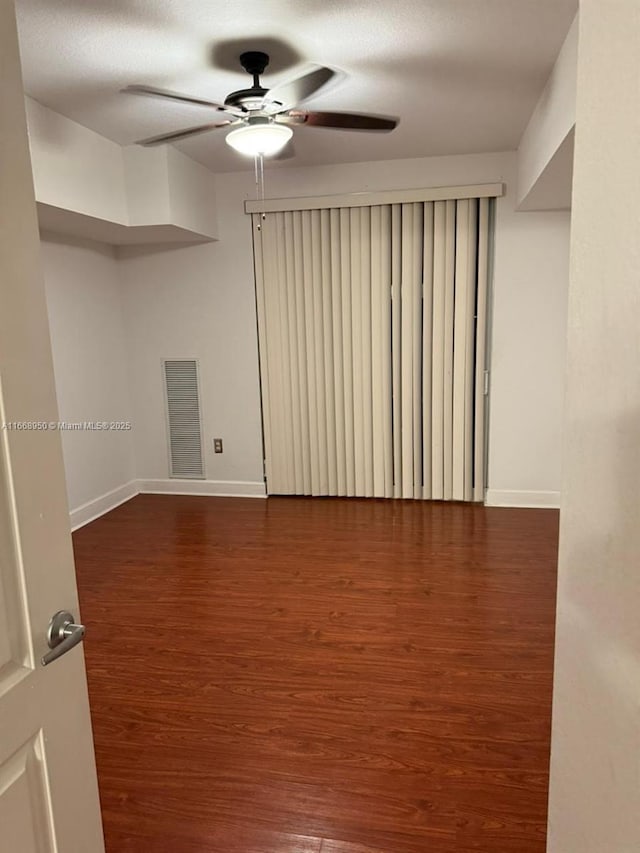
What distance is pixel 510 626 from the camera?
287cm

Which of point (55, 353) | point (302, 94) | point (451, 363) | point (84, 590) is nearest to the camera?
point (302, 94)

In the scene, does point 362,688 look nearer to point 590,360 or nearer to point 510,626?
point 510,626

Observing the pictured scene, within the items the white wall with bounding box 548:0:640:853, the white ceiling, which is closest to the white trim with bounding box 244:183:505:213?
the white ceiling

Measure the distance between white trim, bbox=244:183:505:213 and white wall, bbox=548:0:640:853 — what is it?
3594 millimetres

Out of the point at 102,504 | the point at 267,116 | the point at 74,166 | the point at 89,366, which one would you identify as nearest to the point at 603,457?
the point at 267,116

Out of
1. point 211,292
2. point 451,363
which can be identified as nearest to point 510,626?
point 451,363

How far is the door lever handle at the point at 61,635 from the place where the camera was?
105 centimetres

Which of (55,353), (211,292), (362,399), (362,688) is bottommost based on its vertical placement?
(362,688)

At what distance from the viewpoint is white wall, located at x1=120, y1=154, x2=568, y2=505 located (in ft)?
14.3

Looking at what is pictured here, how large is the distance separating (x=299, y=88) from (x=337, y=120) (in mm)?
243

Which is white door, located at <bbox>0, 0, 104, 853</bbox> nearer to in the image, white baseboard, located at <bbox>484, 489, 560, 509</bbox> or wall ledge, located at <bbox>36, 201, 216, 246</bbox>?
wall ledge, located at <bbox>36, 201, 216, 246</bbox>

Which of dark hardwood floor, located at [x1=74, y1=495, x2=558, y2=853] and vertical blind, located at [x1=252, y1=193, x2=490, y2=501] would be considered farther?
vertical blind, located at [x1=252, y1=193, x2=490, y2=501]

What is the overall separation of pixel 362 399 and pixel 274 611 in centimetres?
216

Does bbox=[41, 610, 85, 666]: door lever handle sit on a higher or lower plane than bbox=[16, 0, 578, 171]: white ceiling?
lower
